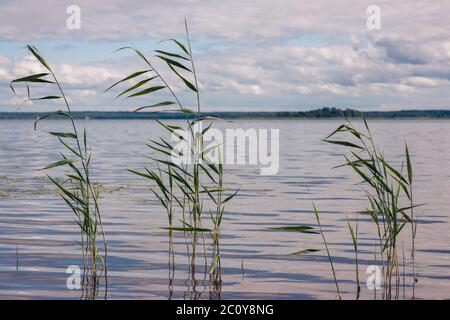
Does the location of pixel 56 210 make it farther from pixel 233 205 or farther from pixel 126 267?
pixel 126 267

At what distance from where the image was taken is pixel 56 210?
54.6 ft

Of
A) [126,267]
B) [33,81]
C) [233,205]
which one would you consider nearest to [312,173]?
[233,205]

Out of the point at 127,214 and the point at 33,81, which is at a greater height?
the point at 33,81
